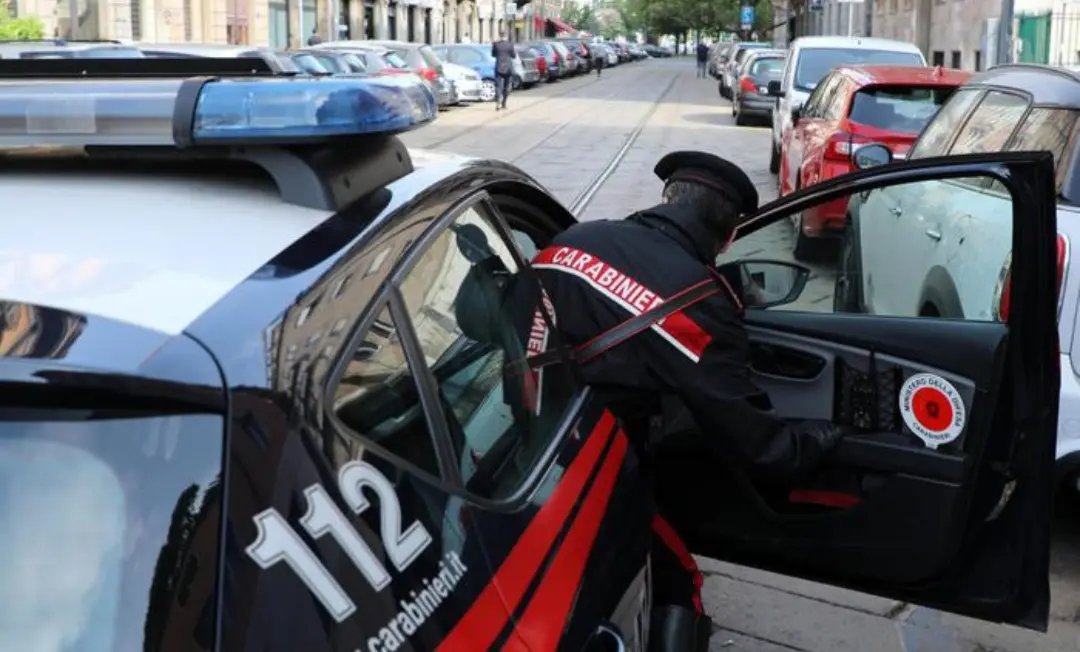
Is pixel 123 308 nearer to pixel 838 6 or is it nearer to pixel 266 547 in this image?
pixel 266 547

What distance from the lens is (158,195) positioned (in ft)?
6.63

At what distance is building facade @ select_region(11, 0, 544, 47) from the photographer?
29562mm

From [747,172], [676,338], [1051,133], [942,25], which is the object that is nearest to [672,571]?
[676,338]

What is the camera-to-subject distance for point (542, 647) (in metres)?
1.78

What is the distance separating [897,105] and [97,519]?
1012 centimetres

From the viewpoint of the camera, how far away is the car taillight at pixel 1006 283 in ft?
11.3

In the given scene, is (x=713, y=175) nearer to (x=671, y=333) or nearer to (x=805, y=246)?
(x=671, y=333)

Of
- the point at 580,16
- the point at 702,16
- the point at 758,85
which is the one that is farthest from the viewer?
the point at 580,16

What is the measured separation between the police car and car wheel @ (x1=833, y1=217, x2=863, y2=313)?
2.78 feet

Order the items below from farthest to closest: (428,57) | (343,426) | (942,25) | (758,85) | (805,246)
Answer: (942,25)
(428,57)
(758,85)
(805,246)
(343,426)

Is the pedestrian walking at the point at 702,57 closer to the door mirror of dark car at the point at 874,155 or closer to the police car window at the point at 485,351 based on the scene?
the door mirror of dark car at the point at 874,155

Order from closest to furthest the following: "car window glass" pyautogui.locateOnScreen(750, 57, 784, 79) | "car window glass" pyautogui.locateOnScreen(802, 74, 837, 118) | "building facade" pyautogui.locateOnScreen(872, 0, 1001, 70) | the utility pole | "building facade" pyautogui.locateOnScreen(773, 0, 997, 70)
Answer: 1. "car window glass" pyautogui.locateOnScreen(802, 74, 837, 118)
2. the utility pole
3. "car window glass" pyautogui.locateOnScreen(750, 57, 784, 79)
4. "building facade" pyautogui.locateOnScreen(773, 0, 997, 70)
5. "building facade" pyautogui.locateOnScreen(872, 0, 1001, 70)

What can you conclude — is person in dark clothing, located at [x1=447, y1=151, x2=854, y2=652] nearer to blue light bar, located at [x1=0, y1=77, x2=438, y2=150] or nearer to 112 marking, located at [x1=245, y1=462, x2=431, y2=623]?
blue light bar, located at [x1=0, y1=77, x2=438, y2=150]

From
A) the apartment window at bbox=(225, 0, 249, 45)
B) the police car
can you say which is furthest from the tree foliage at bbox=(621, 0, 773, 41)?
the police car
